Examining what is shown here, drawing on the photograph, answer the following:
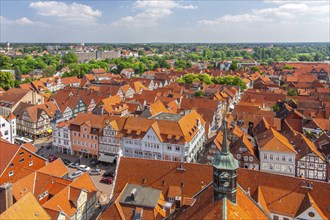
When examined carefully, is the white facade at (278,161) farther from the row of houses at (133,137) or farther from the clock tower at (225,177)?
the clock tower at (225,177)

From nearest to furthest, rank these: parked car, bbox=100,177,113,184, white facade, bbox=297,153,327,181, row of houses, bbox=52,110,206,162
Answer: white facade, bbox=297,153,327,181 → parked car, bbox=100,177,113,184 → row of houses, bbox=52,110,206,162

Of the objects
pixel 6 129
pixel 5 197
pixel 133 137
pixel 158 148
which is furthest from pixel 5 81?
pixel 5 197

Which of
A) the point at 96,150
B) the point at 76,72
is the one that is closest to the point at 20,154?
the point at 96,150

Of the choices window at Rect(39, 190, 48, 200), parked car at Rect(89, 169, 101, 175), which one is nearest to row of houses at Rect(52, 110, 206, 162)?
parked car at Rect(89, 169, 101, 175)

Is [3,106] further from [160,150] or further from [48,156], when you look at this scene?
[160,150]

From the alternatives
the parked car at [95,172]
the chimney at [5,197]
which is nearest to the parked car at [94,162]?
the parked car at [95,172]

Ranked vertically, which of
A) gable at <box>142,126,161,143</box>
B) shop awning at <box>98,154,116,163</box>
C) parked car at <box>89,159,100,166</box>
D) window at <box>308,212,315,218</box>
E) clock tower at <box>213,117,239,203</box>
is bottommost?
parked car at <box>89,159,100,166</box>

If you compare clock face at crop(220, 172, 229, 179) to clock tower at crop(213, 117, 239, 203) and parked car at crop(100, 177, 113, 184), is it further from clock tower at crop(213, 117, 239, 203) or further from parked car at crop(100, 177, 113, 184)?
parked car at crop(100, 177, 113, 184)
